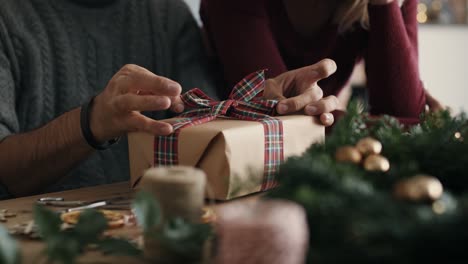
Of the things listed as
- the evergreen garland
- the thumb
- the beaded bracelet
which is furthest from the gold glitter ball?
the beaded bracelet

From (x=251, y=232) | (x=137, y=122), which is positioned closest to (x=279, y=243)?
(x=251, y=232)

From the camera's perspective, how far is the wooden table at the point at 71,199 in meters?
0.52

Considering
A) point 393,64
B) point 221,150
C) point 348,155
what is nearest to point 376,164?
point 348,155

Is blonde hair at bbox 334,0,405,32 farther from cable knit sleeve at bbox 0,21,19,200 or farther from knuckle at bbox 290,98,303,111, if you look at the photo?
cable knit sleeve at bbox 0,21,19,200

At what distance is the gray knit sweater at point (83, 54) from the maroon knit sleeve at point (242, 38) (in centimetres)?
8

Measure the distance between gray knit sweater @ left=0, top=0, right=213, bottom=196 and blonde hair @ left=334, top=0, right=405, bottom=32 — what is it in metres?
0.34

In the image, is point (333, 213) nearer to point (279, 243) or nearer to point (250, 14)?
point (279, 243)

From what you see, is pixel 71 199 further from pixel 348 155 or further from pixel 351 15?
pixel 351 15

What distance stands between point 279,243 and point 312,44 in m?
1.05

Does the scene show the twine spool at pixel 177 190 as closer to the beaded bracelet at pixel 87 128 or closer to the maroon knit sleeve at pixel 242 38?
the beaded bracelet at pixel 87 128

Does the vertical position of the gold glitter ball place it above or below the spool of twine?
above

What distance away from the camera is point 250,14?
125cm

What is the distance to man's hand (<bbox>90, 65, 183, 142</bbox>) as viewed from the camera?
80cm

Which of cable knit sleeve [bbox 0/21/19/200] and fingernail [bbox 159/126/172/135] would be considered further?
cable knit sleeve [bbox 0/21/19/200]
